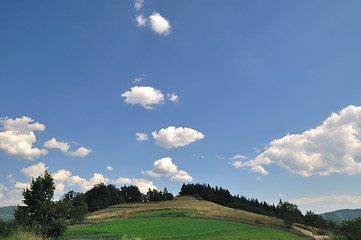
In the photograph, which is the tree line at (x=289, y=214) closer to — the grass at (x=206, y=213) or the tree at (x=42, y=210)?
the grass at (x=206, y=213)

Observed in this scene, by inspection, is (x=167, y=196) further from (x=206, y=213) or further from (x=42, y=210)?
(x=42, y=210)

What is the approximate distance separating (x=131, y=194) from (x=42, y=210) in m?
126

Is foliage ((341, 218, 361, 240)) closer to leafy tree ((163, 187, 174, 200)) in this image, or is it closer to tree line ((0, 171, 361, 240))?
tree line ((0, 171, 361, 240))

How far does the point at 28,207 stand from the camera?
80.7ft

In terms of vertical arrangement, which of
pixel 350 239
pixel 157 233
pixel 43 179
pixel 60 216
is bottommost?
pixel 350 239

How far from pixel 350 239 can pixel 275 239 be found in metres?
20.9

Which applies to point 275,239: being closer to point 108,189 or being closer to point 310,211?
point 310,211

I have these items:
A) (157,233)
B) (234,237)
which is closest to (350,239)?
(234,237)

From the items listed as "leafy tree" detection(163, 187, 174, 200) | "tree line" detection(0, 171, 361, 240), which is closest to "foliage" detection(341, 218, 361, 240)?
"tree line" detection(0, 171, 361, 240)

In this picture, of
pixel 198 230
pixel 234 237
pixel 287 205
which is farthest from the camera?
pixel 287 205

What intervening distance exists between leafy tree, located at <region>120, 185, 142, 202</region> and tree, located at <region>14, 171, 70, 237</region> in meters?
122

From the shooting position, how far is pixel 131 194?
14412 centimetres

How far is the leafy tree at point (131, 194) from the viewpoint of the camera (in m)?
142

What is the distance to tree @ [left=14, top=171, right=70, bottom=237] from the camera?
78.2 ft
